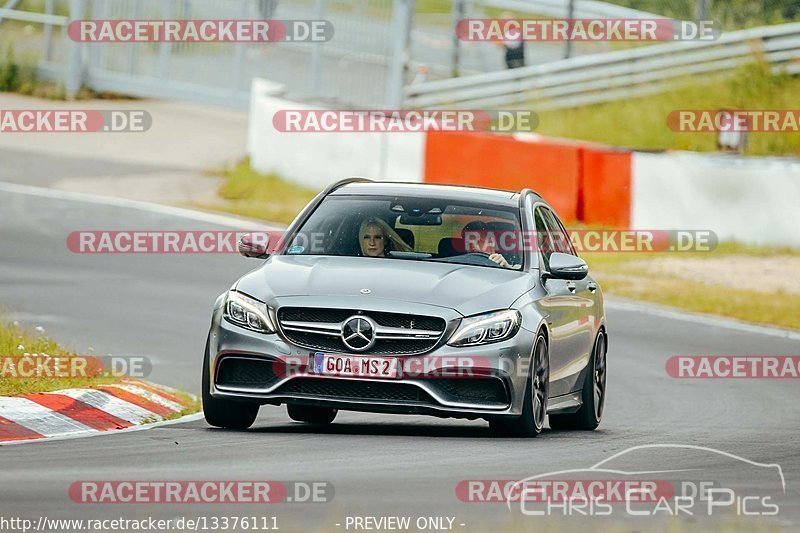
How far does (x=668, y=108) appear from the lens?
101 feet

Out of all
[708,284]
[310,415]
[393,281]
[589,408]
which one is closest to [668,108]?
[708,284]

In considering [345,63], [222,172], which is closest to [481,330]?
[222,172]

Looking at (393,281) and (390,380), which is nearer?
(390,380)

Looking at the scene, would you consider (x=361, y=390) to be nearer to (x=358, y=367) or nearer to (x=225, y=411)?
(x=358, y=367)

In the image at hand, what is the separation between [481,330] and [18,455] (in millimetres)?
2562

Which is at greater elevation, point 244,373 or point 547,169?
point 547,169

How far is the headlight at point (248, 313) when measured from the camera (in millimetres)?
10039

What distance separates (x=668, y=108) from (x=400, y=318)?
2139 cm

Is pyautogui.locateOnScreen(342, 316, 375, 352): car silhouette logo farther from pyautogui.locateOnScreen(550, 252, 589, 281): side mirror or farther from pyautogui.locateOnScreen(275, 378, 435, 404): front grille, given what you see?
pyautogui.locateOnScreen(550, 252, 589, 281): side mirror

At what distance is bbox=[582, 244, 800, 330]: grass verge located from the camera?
2028cm

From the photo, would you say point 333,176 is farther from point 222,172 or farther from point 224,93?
point 224,93

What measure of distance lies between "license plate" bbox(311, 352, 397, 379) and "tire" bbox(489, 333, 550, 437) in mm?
746

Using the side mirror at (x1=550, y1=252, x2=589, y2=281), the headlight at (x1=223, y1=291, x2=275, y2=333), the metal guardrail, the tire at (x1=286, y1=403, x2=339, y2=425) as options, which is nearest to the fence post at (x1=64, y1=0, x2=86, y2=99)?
the metal guardrail

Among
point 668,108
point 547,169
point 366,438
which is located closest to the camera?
point 366,438
